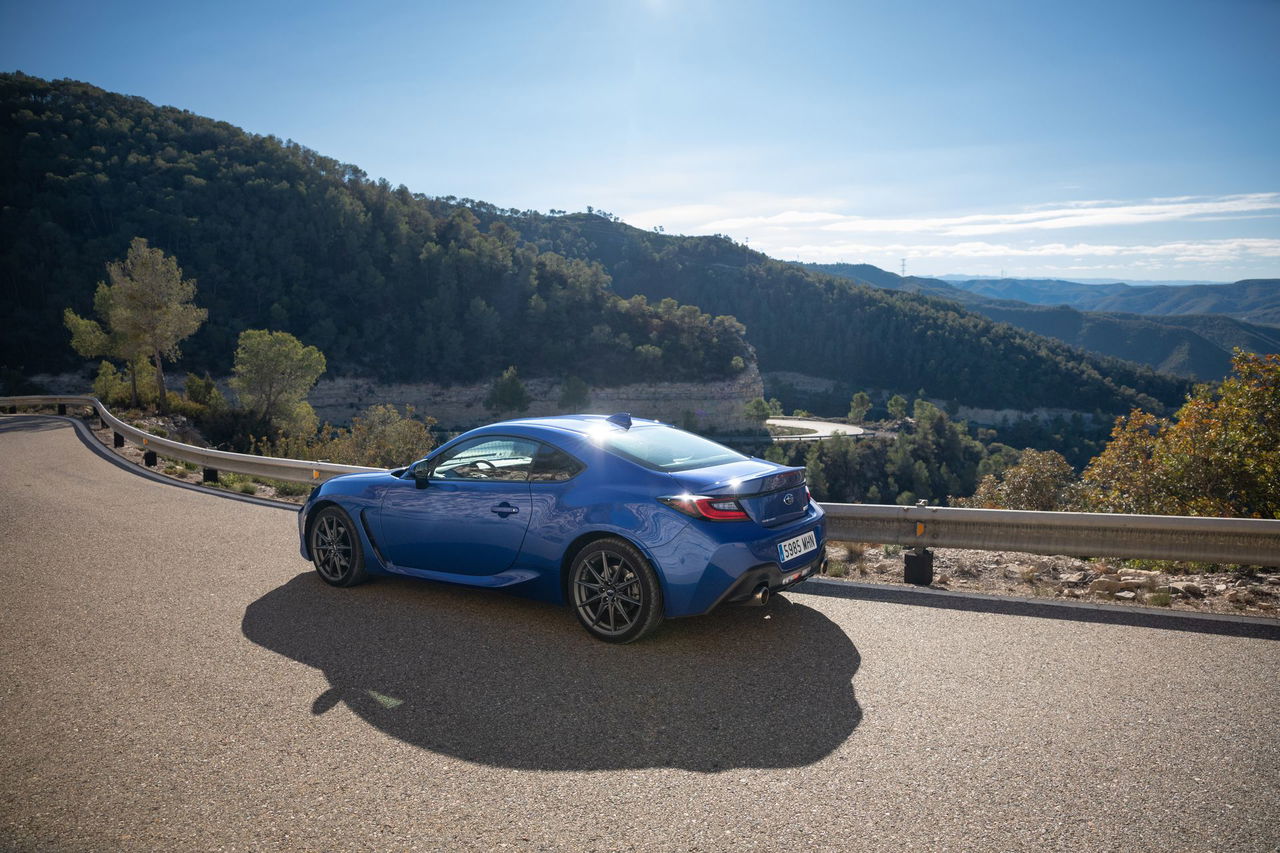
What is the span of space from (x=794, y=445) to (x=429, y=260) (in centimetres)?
5222

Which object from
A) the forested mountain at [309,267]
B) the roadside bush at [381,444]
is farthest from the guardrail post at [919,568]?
the forested mountain at [309,267]

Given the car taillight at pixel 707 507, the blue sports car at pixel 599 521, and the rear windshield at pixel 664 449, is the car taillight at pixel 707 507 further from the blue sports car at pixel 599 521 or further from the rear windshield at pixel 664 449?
the rear windshield at pixel 664 449

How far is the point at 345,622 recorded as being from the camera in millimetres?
5105

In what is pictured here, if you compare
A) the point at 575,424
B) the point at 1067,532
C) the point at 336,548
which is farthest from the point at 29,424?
the point at 1067,532

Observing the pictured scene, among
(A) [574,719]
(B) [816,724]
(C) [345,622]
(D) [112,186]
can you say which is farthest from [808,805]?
(D) [112,186]

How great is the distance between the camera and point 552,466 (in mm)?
4848

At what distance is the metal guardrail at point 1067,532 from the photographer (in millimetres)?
5336

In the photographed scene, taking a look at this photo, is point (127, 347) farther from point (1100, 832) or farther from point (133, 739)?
point (1100, 832)

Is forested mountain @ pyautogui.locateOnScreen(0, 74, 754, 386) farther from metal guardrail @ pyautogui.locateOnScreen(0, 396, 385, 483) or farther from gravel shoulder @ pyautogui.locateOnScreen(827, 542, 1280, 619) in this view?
gravel shoulder @ pyautogui.locateOnScreen(827, 542, 1280, 619)

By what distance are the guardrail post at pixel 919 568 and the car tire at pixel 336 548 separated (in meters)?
4.40

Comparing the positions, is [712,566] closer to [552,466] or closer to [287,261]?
[552,466]

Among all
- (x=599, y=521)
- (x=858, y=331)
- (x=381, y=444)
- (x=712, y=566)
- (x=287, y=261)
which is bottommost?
(x=381, y=444)

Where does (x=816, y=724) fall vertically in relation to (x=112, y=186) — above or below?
below

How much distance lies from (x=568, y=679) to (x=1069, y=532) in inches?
166
